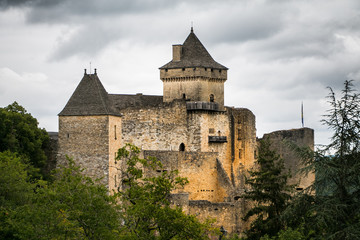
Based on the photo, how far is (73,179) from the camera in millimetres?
34000

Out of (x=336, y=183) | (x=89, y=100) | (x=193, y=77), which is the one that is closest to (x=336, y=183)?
(x=336, y=183)

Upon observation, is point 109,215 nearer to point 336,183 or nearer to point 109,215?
point 109,215

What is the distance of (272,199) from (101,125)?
15645 mm

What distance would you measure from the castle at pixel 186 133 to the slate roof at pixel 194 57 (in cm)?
9

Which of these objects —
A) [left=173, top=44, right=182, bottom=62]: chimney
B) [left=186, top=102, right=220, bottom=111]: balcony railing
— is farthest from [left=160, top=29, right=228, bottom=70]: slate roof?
[left=186, top=102, right=220, bottom=111]: balcony railing

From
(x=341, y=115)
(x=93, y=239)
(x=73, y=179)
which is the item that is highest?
(x=341, y=115)

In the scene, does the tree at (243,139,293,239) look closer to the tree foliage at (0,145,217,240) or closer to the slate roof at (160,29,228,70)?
the tree foliage at (0,145,217,240)

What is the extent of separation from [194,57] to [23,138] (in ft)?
66.7

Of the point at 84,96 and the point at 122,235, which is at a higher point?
the point at 84,96

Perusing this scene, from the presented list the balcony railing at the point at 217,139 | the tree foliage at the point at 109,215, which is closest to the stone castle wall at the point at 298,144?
the balcony railing at the point at 217,139

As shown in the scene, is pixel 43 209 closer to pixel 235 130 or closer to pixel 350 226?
pixel 350 226

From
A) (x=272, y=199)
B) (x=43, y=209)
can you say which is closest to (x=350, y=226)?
(x=43, y=209)

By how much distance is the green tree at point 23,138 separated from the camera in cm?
5209

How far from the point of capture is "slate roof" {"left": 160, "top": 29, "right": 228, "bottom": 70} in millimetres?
66750
